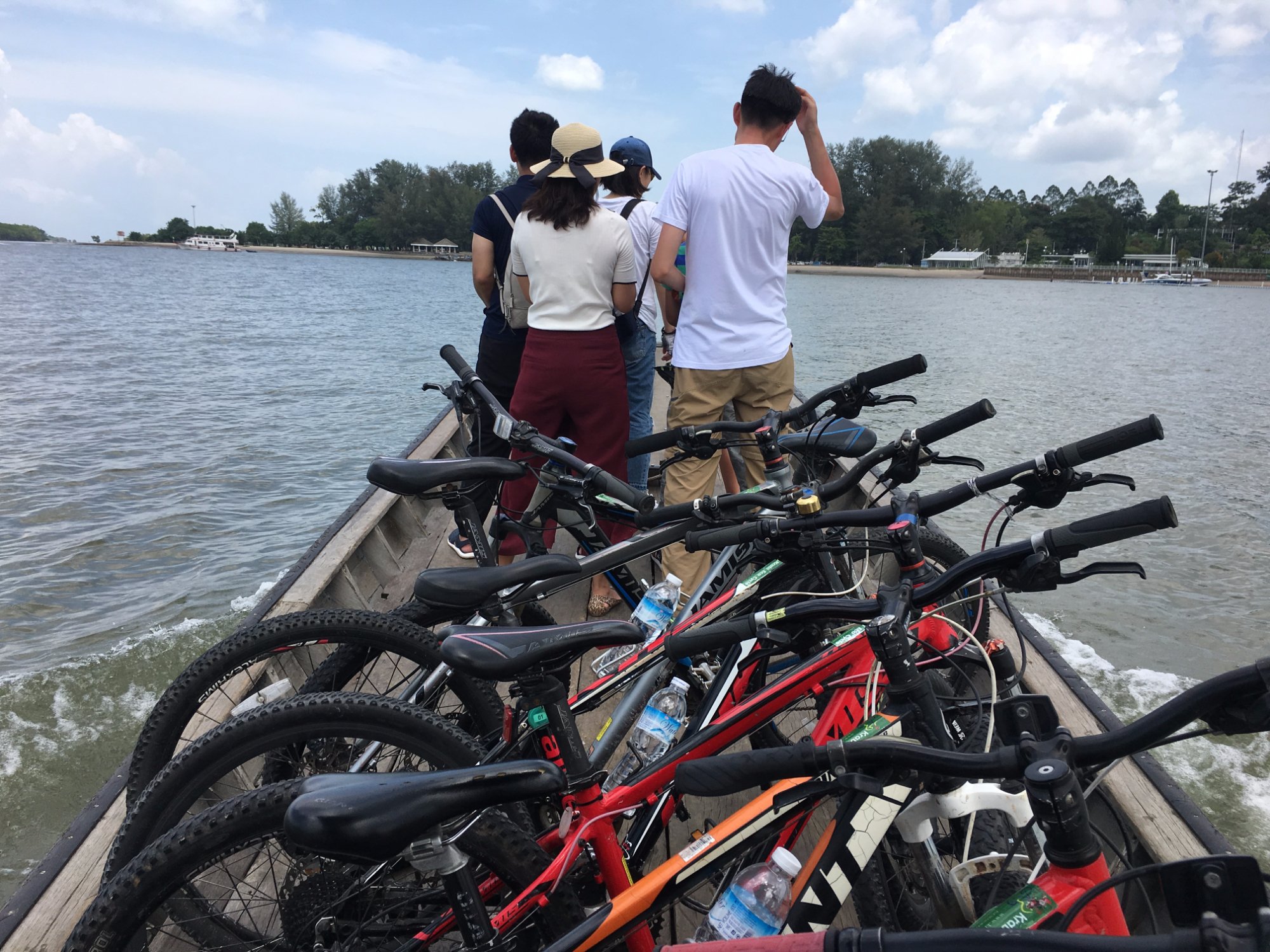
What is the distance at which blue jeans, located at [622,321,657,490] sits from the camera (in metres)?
4.65

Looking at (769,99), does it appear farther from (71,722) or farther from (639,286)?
(71,722)

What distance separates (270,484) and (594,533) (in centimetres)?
846

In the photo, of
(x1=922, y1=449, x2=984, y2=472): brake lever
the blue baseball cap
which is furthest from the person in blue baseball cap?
(x1=922, y1=449, x2=984, y2=472): brake lever

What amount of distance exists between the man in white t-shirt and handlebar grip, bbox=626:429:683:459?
0.72 m

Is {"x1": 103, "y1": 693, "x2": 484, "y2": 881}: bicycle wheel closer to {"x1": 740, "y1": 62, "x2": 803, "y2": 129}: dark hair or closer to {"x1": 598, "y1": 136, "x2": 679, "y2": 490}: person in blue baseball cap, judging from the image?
{"x1": 598, "y1": 136, "x2": 679, "y2": 490}: person in blue baseball cap

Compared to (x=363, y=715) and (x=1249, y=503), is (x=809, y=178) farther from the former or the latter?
(x=1249, y=503)

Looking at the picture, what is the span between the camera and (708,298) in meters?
3.88

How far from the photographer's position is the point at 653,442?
295 centimetres

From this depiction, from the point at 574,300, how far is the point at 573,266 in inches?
5.5

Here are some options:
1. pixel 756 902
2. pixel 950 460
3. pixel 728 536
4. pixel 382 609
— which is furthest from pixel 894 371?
pixel 382 609

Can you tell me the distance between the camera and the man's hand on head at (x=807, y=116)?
397cm

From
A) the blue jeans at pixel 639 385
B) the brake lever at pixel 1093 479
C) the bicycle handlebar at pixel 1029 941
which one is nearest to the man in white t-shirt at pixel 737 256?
the blue jeans at pixel 639 385

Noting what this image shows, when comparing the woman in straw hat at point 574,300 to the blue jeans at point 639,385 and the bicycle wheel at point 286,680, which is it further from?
the bicycle wheel at point 286,680

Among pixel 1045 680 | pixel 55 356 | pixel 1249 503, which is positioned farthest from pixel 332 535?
pixel 55 356
